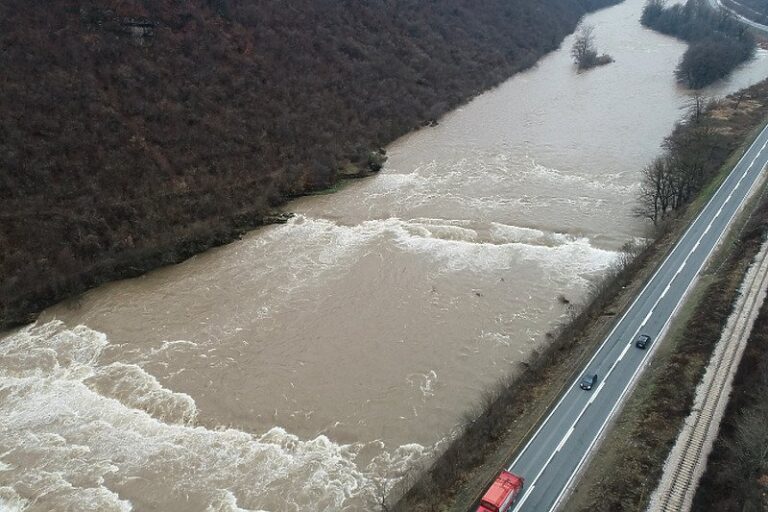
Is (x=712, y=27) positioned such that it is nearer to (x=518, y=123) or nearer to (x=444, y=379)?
(x=518, y=123)

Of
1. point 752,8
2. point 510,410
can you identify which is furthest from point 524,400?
point 752,8

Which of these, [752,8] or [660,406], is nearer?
[660,406]

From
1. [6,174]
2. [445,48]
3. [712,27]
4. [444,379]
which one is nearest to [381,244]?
[444,379]

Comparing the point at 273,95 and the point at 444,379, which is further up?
the point at 273,95

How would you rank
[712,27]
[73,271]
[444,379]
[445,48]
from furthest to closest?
[712,27], [445,48], [73,271], [444,379]

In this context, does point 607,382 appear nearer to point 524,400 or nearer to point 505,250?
point 524,400

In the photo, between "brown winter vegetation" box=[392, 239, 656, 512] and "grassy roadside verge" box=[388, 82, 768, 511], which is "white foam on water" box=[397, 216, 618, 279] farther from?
"brown winter vegetation" box=[392, 239, 656, 512]

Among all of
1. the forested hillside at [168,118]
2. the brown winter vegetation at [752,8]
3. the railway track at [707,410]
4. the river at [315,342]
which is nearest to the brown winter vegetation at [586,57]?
the forested hillside at [168,118]
